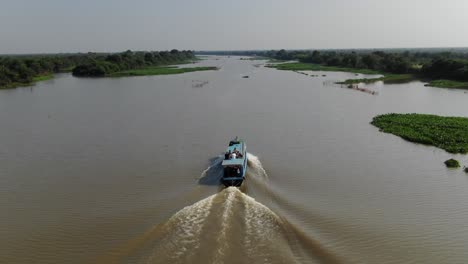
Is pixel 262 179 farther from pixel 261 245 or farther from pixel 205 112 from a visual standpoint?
pixel 205 112

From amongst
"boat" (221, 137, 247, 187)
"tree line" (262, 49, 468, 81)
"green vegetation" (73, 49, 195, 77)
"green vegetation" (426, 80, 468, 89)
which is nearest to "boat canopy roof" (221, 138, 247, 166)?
"boat" (221, 137, 247, 187)

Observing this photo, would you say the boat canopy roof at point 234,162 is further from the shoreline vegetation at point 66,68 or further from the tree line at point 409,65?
the shoreline vegetation at point 66,68

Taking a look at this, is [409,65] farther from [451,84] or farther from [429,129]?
[429,129]

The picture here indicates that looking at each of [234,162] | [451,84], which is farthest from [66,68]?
[234,162]

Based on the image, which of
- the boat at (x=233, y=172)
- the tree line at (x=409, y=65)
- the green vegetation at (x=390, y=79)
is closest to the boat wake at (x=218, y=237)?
the boat at (x=233, y=172)

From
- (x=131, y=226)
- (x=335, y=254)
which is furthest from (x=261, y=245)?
(x=131, y=226)

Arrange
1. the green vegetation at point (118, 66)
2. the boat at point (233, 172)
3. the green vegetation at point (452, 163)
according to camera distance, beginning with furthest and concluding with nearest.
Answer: the green vegetation at point (118, 66) < the green vegetation at point (452, 163) < the boat at point (233, 172)
